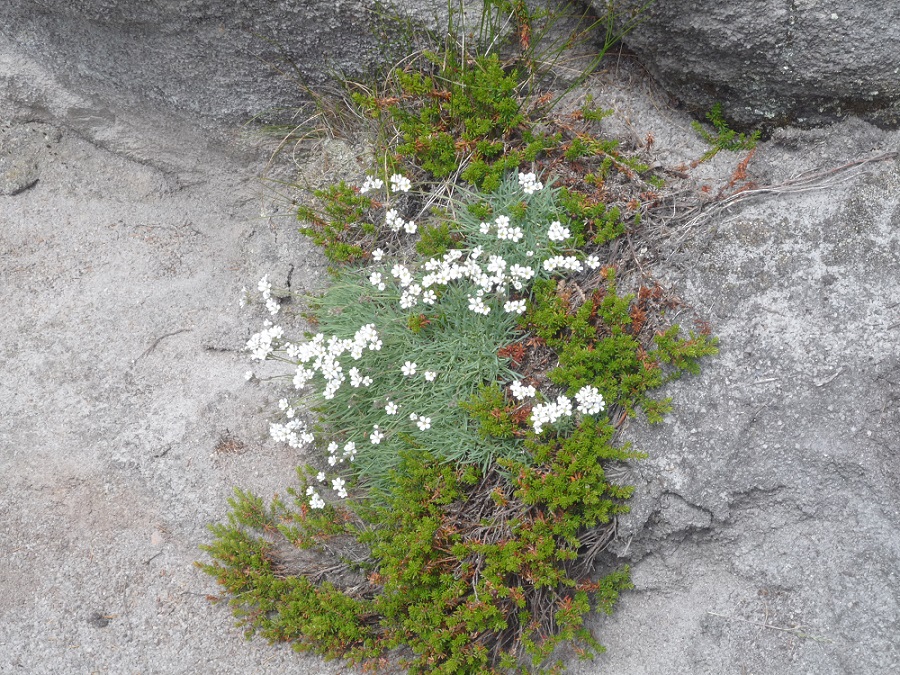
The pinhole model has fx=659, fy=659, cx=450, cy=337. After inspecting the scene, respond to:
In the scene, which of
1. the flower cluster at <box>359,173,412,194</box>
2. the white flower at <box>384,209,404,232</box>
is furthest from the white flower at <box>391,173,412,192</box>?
the white flower at <box>384,209,404,232</box>

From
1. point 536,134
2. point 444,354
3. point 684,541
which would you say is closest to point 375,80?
point 536,134

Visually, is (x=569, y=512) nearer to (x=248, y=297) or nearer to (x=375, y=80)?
(x=248, y=297)

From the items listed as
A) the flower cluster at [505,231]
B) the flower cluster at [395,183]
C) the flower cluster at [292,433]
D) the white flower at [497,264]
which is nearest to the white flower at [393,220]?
the flower cluster at [395,183]

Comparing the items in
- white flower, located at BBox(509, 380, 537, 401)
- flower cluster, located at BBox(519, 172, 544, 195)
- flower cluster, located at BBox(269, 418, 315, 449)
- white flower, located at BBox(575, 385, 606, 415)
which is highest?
flower cluster, located at BBox(519, 172, 544, 195)

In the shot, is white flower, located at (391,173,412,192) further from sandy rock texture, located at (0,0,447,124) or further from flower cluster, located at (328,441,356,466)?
flower cluster, located at (328,441,356,466)

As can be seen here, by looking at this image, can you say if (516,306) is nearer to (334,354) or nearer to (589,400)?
(589,400)

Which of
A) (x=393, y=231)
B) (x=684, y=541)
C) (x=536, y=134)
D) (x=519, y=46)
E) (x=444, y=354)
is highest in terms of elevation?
(x=519, y=46)

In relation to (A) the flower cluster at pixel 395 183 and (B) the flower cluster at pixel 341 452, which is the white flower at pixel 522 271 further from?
(B) the flower cluster at pixel 341 452

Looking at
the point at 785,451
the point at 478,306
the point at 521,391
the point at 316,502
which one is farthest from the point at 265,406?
the point at 785,451
